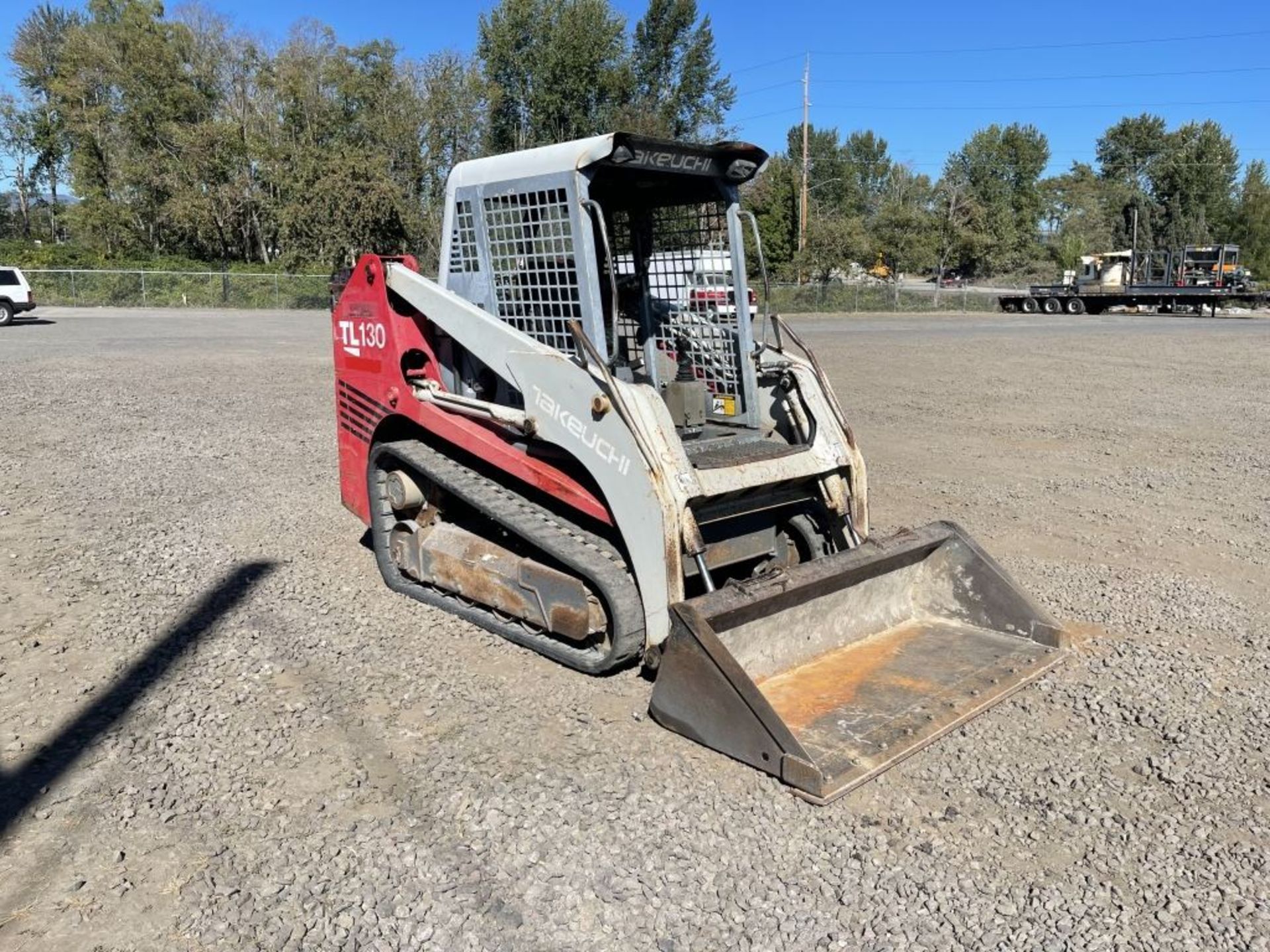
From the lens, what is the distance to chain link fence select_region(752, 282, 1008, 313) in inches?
1720

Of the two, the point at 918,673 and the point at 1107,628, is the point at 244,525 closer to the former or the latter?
the point at 918,673

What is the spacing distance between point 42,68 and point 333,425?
59.3 meters

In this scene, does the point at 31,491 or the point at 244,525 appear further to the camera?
the point at 31,491

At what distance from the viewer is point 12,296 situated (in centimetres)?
2611

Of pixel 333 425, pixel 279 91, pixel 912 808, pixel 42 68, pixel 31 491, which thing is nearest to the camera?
pixel 912 808

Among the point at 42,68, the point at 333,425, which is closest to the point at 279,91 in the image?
the point at 42,68

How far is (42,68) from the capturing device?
57031mm

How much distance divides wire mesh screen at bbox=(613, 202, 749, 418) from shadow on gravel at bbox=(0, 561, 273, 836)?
8.76 feet

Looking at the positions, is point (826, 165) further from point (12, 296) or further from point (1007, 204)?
point (12, 296)

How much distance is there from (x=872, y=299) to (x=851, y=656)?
4277 cm

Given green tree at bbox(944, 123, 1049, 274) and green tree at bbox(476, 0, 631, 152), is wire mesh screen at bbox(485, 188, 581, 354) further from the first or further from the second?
green tree at bbox(944, 123, 1049, 274)

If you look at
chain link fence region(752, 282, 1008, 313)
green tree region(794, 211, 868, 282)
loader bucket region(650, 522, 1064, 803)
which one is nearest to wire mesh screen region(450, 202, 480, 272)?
loader bucket region(650, 522, 1064, 803)

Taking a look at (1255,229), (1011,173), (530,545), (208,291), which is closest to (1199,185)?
(1255,229)

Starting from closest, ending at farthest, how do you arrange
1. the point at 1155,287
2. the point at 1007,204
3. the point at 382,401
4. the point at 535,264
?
the point at 535,264 → the point at 382,401 → the point at 1155,287 → the point at 1007,204
